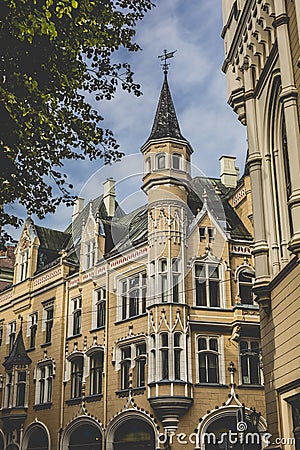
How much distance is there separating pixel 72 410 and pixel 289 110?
24.3m

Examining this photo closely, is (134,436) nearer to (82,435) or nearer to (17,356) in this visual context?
(82,435)

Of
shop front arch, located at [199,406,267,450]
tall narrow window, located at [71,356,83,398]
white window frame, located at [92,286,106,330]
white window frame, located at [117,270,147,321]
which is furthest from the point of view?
tall narrow window, located at [71,356,83,398]

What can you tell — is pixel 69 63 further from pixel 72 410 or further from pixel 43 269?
pixel 43 269

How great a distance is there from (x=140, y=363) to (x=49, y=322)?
29.9 ft

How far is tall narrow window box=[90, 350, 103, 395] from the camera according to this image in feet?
102

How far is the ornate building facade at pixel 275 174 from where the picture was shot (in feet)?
36.9

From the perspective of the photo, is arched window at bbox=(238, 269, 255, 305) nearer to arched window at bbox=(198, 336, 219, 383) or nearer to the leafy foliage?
arched window at bbox=(198, 336, 219, 383)

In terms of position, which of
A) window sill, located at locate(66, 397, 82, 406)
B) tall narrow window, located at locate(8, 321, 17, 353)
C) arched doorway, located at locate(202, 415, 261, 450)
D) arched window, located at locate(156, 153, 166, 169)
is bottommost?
arched doorway, located at locate(202, 415, 261, 450)

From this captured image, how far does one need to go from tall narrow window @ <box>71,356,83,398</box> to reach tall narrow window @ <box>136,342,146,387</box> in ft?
15.4

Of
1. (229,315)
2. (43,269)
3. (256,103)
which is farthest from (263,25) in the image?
(43,269)

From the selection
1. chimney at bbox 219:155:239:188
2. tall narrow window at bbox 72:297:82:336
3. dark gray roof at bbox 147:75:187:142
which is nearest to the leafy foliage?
dark gray roof at bbox 147:75:187:142

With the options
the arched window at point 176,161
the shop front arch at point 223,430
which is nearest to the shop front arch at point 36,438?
the shop front arch at point 223,430

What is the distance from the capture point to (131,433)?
2852 cm

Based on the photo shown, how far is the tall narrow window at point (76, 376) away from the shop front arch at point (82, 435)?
1.47m
